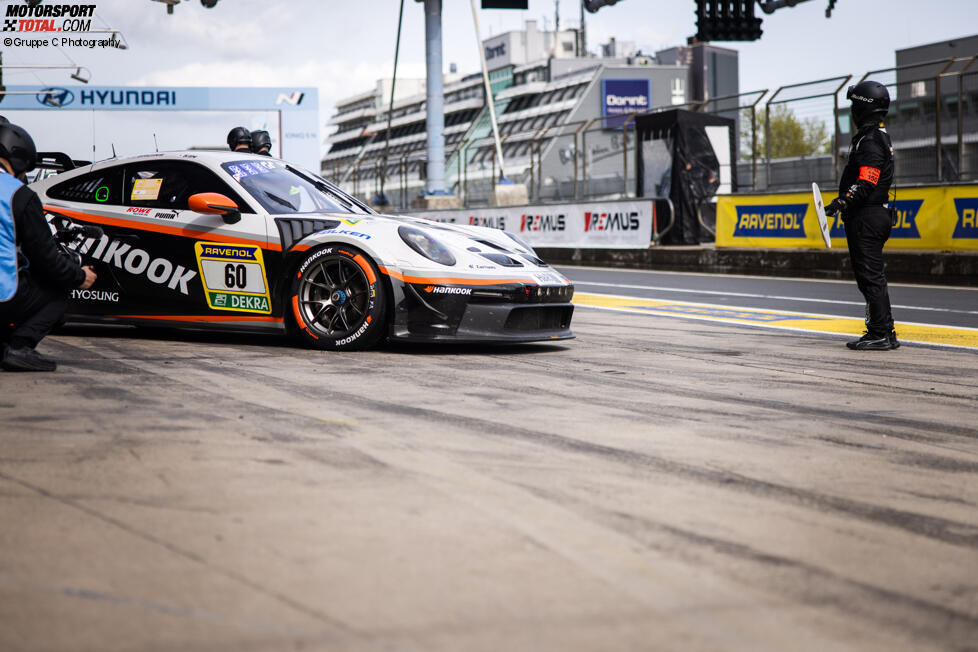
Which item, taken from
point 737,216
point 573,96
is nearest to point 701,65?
point 573,96

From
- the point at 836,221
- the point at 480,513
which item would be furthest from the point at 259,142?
the point at 836,221

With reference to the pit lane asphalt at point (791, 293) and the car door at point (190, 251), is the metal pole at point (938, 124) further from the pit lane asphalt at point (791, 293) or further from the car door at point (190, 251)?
the car door at point (190, 251)

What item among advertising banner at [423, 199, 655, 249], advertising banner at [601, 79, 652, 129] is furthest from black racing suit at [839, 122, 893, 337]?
advertising banner at [601, 79, 652, 129]

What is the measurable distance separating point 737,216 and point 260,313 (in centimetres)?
1321

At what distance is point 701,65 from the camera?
13950 centimetres

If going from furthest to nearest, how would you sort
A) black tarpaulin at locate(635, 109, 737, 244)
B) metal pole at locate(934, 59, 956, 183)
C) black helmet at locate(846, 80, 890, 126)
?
black tarpaulin at locate(635, 109, 737, 244), metal pole at locate(934, 59, 956, 183), black helmet at locate(846, 80, 890, 126)

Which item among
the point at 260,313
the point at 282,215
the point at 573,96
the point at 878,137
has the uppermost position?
the point at 573,96

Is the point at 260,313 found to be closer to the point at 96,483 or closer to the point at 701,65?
the point at 96,483

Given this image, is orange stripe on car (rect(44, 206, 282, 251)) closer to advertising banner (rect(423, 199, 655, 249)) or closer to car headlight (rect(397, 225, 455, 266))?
car headlight (rect(397, 225, 455, 266))

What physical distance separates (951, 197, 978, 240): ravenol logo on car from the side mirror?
11.0 m

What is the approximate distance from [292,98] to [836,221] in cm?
1213

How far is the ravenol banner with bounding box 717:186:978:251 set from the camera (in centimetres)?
1480

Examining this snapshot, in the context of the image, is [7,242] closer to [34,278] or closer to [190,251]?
[34,278]

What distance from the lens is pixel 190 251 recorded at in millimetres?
7457
